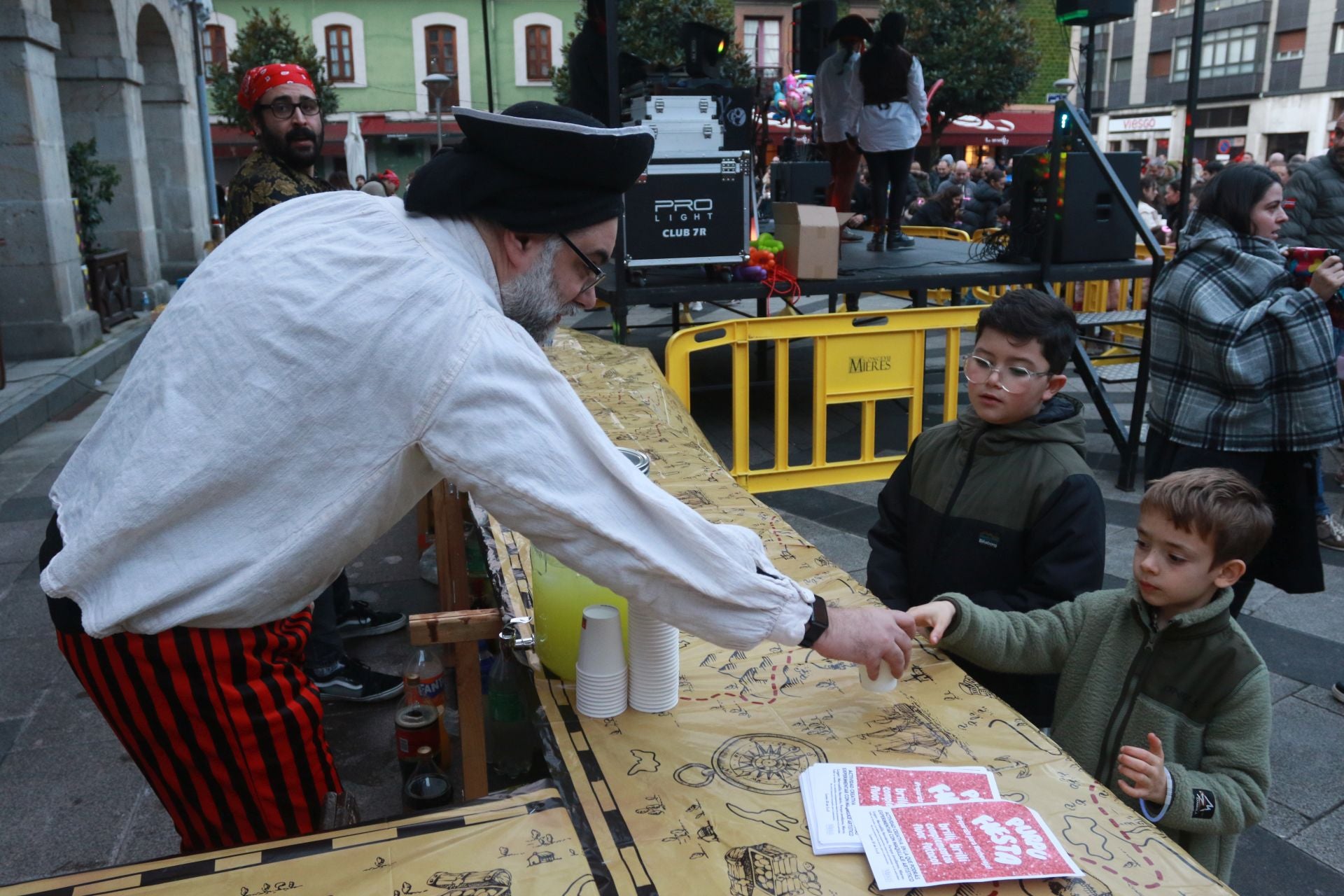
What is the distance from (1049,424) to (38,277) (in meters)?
8.51

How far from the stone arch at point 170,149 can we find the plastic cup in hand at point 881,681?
1319 centimetres

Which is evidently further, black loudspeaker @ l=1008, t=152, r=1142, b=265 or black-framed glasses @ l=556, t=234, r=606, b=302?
black loudspeaker @ l=1008, t=152, r=1142, b=265

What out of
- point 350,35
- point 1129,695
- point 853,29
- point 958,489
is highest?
point 350,35

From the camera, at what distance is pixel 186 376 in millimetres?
1370

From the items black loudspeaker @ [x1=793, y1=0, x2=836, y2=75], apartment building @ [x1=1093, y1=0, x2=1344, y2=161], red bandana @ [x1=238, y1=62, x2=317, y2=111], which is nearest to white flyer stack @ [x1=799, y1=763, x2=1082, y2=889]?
red bandana @ [x1=238, y1=62, x2=317, y2=111]

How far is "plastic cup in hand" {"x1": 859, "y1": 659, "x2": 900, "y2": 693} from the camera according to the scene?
1733 mm

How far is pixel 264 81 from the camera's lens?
354cm

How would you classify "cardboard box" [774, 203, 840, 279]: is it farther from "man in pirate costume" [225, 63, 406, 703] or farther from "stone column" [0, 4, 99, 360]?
"stone column" [0, 4, 99, 360]

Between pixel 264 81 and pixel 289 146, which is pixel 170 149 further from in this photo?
pixel 289 146

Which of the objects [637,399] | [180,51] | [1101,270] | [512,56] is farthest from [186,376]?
[512,56]

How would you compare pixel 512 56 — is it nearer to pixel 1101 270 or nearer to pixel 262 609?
pixel 1101 270

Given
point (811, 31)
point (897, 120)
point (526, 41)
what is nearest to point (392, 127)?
point (526, 41)

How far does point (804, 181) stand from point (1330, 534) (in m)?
5.15

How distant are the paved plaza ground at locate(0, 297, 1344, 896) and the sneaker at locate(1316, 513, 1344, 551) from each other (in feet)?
0.26
